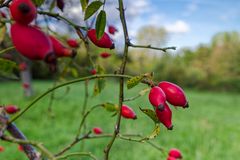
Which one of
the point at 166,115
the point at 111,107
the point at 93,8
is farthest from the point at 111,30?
the point at 166,115

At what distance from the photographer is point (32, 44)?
1.00 ft

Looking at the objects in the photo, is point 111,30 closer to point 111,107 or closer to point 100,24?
point 111,107

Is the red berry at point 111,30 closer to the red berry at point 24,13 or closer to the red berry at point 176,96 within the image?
the red berry at point 176,96

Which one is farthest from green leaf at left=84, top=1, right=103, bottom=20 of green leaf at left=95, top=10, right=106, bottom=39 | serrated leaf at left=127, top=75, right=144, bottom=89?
serrated leaf at left=127, top=75, right=144, bottom=89

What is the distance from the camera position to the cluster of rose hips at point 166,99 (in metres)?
0.43

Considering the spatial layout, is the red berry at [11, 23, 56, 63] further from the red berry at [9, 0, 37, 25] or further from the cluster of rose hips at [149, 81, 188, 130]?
the cluster of rose hips at [149, 81, 188, 130]

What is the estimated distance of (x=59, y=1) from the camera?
27.0 inches

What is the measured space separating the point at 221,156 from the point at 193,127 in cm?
176

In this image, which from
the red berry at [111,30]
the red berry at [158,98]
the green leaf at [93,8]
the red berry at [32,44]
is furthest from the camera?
the red berry at [111,30]

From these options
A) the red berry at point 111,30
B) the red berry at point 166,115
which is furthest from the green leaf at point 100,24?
the red berry at point 111,30

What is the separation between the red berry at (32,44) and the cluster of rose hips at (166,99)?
0.48 feet

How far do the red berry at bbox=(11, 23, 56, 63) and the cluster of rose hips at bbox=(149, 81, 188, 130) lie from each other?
0.15 metres

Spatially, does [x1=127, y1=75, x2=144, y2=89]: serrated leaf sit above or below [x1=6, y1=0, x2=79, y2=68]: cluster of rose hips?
below

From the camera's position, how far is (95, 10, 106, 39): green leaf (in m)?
0.48
